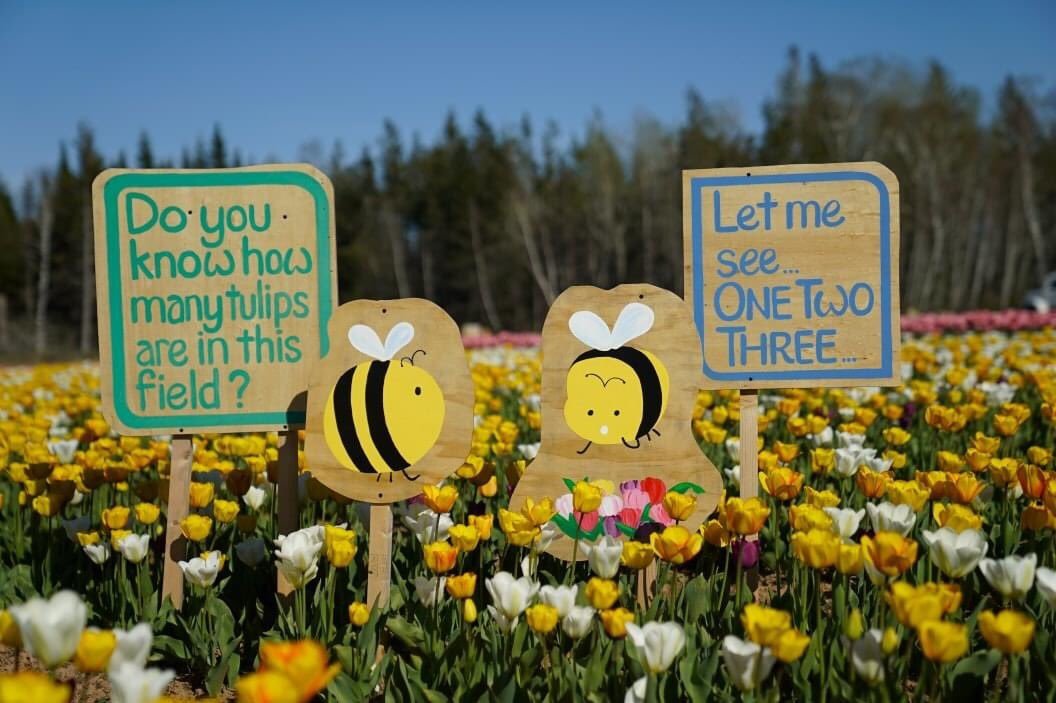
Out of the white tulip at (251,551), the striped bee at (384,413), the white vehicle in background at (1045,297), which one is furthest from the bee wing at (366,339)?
the white vehicle in background at (1045,297)

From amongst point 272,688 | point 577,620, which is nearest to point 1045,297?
point 577,620

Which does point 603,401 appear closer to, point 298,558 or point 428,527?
point 428,527

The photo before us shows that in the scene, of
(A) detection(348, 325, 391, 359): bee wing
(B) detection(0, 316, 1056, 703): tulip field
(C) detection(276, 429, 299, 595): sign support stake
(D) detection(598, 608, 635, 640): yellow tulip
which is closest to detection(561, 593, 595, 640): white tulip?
(B) detection(0, 316, 1056, 703): tulip field

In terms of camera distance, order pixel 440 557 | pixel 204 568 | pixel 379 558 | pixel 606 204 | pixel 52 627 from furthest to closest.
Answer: pixel 606 204 → pixel 379 558 → pixel 204 568 → pixel 440 557 → pixel 52 627

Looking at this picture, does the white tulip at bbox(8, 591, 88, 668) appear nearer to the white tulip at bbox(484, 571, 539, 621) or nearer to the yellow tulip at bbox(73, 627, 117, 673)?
the yellow tulip at bbox(73, 627, 117, 673)

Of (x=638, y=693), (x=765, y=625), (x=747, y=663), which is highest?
(x=765, y=625)

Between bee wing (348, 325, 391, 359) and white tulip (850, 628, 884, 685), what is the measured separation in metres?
1.51

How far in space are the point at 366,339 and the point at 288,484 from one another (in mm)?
622

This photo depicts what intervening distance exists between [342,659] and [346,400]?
2.46ft

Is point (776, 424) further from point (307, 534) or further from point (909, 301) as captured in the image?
point (909, 301)

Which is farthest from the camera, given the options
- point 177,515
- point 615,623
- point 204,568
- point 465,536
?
point 177,515

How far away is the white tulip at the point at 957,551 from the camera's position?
1984mm

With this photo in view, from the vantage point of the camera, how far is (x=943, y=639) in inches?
62.1

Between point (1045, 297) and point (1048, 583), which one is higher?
point (1045, 297)
